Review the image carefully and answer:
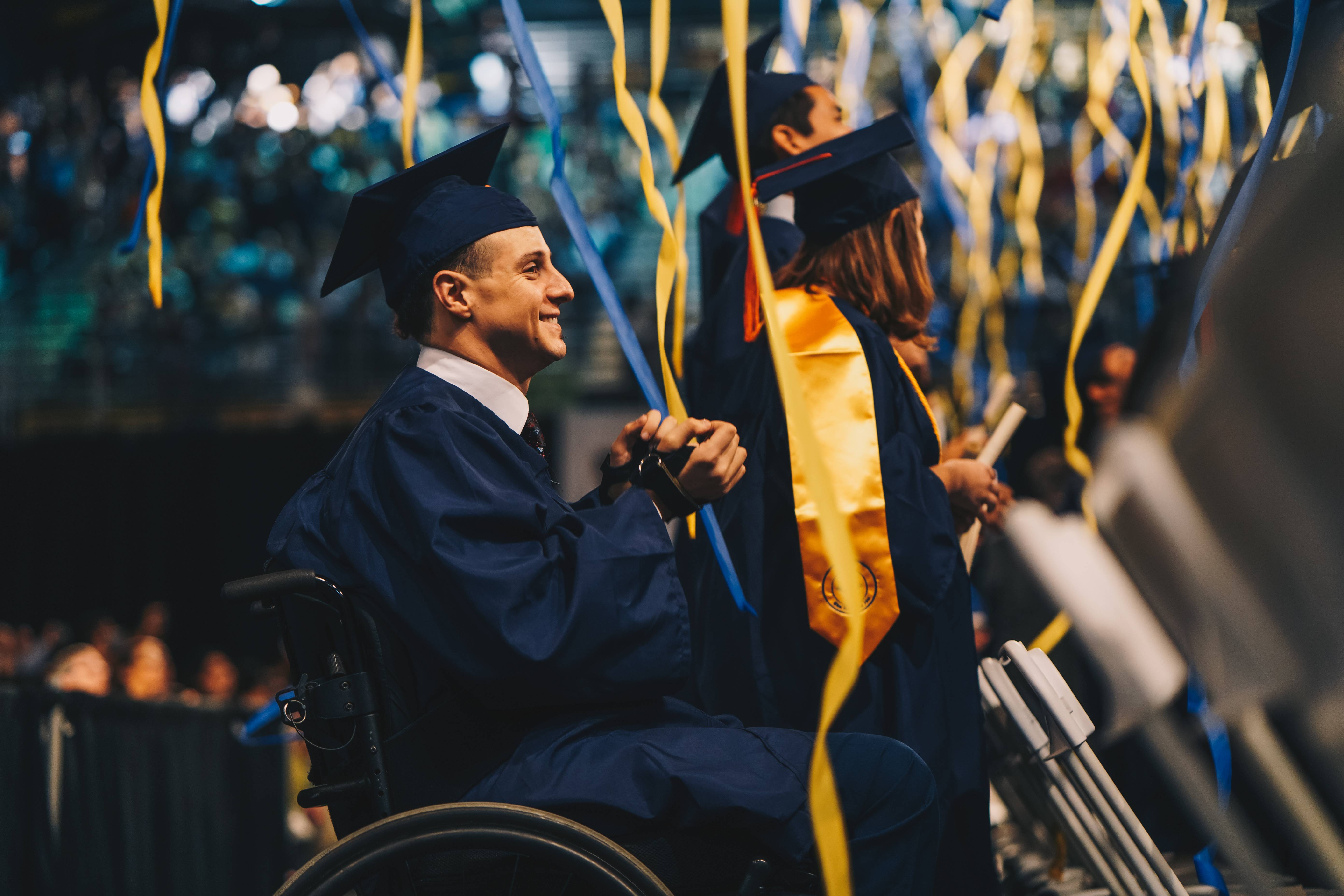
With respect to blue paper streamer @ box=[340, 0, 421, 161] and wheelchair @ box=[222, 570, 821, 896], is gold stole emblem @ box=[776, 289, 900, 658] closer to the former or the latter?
wheelchair @ box=[222, 570, 821, 896]

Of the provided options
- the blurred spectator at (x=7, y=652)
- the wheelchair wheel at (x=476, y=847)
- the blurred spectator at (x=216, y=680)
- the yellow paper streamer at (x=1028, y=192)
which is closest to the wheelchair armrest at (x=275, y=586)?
the wheelchair wheel at (x=476, y=847)

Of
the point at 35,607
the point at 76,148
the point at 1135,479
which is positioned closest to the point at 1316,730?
the point at 1135,479

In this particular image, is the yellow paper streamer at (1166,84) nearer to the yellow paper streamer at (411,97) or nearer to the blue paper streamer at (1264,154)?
the blue paper streamer at (1264,154)

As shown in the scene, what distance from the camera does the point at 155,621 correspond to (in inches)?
348

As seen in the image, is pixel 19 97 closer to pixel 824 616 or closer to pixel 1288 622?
pixel 824 616

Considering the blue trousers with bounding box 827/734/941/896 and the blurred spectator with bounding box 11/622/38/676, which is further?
the blurred spectator with bounding box 11/622/38/676

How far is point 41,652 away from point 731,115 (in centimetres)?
760

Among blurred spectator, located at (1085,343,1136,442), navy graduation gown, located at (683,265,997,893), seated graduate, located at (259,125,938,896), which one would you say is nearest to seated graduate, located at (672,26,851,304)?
navy graduation gown, located at (683,265,997,893)

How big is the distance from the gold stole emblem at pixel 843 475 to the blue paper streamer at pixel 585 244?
0.18 m

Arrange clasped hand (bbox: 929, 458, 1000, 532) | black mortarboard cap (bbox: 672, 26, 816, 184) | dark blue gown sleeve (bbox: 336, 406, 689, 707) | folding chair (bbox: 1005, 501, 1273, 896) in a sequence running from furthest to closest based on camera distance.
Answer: black mortarboard cap (bbox: 672, 26, 816, 184)
clasped hand (bbox: 929, 458, 1000, 532)
dark blue gown sleeve (bbox: 336, 406, 689, 707)
folding chair (bbox: 1005, 501, 1273, 896)

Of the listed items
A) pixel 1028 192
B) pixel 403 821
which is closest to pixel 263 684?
pixel 1028 192

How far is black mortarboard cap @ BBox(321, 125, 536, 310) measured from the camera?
1.82 metres

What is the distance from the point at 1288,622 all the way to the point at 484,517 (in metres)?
0.96

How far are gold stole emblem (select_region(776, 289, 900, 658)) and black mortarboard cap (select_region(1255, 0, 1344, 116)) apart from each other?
79 centimetres
